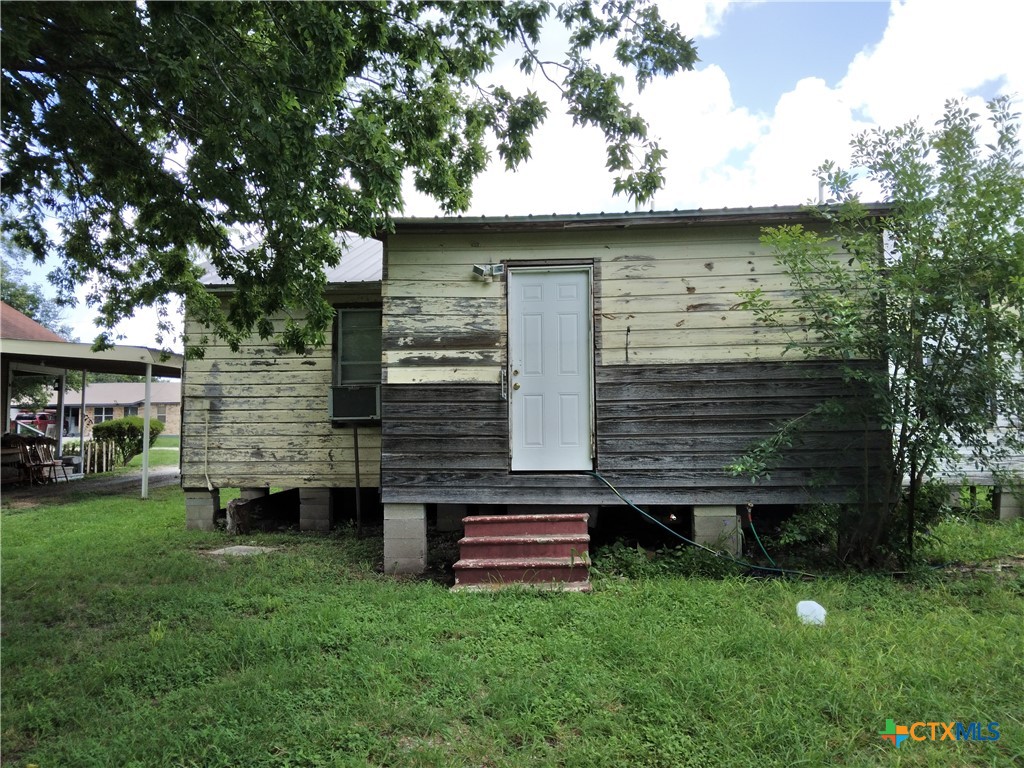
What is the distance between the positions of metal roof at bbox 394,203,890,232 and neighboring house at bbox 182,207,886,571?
0.7 inches

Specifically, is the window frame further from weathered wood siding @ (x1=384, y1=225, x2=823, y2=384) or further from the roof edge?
the roof edge

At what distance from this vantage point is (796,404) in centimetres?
Answer: 544

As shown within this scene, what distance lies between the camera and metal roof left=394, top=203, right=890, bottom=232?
5414 mm

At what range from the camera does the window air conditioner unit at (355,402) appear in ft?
24.7

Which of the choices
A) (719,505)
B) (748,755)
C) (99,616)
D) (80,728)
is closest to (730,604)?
(719,505)

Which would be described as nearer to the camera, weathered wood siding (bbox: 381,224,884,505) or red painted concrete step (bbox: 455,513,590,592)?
red painted concrete step (bbox: 455,513,590,592)

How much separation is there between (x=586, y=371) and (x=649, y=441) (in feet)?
2.84

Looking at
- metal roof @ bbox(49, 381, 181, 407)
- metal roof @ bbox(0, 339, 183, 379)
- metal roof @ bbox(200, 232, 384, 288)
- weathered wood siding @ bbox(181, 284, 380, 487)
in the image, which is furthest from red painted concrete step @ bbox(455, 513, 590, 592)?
metal roof @ bbox(49, 381, 181, 407)

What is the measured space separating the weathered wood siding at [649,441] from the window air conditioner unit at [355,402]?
1892 mm

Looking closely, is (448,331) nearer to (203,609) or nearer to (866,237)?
(203,609)

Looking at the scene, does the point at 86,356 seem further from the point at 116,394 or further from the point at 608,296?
the point at 116,394

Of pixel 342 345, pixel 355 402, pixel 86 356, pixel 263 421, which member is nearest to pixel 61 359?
pixel 86 356

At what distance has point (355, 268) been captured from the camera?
29.2ft

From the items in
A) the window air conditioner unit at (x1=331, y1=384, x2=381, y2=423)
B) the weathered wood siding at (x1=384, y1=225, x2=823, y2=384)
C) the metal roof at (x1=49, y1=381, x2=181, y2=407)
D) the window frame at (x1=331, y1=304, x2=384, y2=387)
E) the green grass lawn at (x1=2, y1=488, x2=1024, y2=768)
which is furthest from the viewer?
the metal roof at (x1=49, y1=381, x2=181, y2=407)
